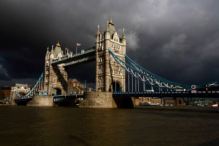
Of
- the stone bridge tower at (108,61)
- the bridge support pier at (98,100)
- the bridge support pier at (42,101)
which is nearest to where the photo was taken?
the bridge support pier at (98,100)

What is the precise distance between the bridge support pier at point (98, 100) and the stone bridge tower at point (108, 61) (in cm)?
→ 791

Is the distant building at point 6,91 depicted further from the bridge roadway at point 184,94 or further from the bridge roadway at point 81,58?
the bridge roadway at point 184,94

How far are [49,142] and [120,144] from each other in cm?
386

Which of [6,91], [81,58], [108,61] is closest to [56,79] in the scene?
[81,58]

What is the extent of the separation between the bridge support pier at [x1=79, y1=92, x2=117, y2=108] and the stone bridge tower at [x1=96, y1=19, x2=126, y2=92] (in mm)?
7908

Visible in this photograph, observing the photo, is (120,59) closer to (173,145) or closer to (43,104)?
(43,104)

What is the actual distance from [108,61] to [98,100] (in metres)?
15.0

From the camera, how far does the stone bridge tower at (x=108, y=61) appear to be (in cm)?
6113

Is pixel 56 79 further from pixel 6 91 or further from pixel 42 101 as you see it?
pixel 6 91

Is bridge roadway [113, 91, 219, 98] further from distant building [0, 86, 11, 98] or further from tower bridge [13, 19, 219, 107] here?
distant building [0, 86, 11, 98]

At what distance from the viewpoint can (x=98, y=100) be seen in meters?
50.8

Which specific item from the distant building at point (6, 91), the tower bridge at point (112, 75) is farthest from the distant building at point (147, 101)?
the distant building at point (6, 91)

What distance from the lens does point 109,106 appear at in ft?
169

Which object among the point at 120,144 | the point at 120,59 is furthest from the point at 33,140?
the point at 120,59
